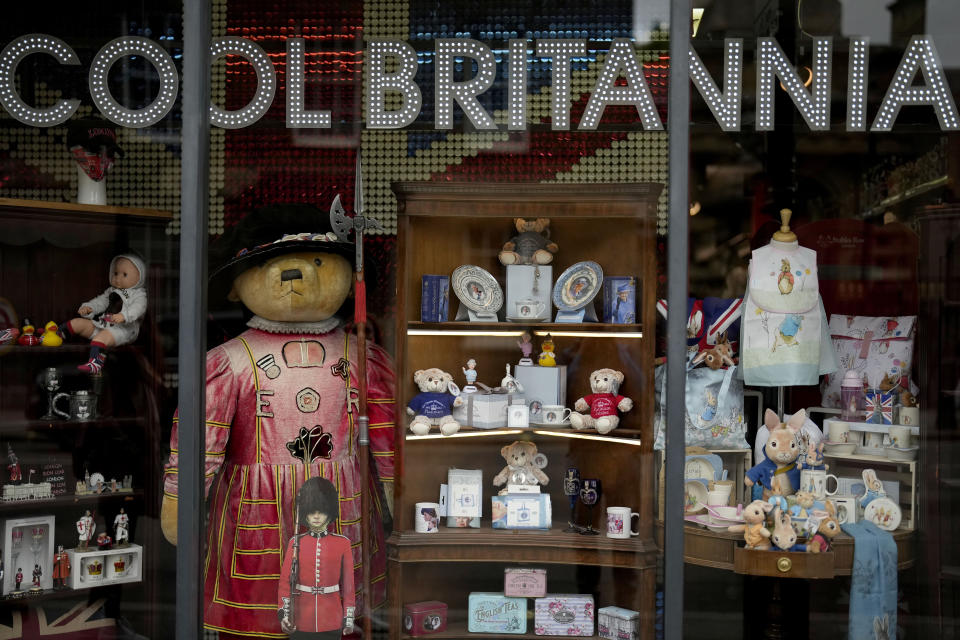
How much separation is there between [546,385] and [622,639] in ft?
3.65

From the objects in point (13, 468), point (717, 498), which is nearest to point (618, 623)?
point (717, 498)

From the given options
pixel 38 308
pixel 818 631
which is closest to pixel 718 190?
pixel 818 631

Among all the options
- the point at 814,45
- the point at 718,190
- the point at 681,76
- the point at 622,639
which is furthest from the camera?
the point at 718,190

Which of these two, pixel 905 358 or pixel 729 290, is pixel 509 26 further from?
pixel 905 358

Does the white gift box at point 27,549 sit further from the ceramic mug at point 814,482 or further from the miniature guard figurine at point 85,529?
the ceramic mug at point 814,482

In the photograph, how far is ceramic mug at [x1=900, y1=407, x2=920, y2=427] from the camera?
437cm

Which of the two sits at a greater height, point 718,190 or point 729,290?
point 718,190

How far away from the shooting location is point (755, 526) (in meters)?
4.07

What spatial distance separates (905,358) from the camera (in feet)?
14.6

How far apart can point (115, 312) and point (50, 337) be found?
30 centimetres

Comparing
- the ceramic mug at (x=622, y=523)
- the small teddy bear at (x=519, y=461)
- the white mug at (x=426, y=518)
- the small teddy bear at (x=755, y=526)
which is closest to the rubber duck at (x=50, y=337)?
the white mug at (x=426, y=518)

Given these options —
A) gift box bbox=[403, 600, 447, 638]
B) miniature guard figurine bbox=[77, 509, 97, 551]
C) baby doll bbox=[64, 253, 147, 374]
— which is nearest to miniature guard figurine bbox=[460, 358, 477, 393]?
gift box bbox=[403, 600, 447, 638]

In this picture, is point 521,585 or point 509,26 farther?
point 509,26

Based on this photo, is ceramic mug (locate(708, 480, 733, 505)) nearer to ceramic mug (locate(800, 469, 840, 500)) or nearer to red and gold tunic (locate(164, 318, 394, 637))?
ceramic mug (locate(800, 469, 840, 500))
